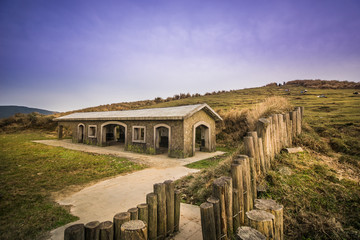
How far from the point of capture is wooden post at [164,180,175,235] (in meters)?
3.16

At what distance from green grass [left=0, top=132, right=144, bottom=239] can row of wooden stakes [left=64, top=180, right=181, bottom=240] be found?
2273 millimetres

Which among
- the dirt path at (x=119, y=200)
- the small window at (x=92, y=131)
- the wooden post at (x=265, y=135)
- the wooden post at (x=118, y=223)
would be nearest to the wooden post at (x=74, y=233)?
the wooden post at (x=118, y=223)

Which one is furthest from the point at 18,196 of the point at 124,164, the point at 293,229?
the point at 293,229

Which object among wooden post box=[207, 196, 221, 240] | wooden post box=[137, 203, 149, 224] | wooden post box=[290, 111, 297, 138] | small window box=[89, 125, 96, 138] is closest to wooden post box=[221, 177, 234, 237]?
wooden post box=[207, 196, 221, 240]

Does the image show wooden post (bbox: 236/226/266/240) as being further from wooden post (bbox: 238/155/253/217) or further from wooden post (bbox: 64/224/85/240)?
wooden post (bbox: 64/224/85/240)

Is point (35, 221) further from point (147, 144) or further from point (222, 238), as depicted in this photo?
point (147, 144)

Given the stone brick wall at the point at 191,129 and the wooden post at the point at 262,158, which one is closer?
the wooden post at the point at 262,158

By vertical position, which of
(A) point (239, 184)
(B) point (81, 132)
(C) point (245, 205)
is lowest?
(B) point (81, 132)

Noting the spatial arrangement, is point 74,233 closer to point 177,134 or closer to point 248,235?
point 248,235

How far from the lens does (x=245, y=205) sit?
3.33 metres

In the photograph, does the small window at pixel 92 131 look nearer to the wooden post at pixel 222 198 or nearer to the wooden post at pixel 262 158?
the wooden post at pixel 262 158

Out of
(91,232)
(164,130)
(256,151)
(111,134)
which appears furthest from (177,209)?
(111,134)

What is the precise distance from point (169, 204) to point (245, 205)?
1417 mm

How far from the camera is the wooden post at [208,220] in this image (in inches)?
103
